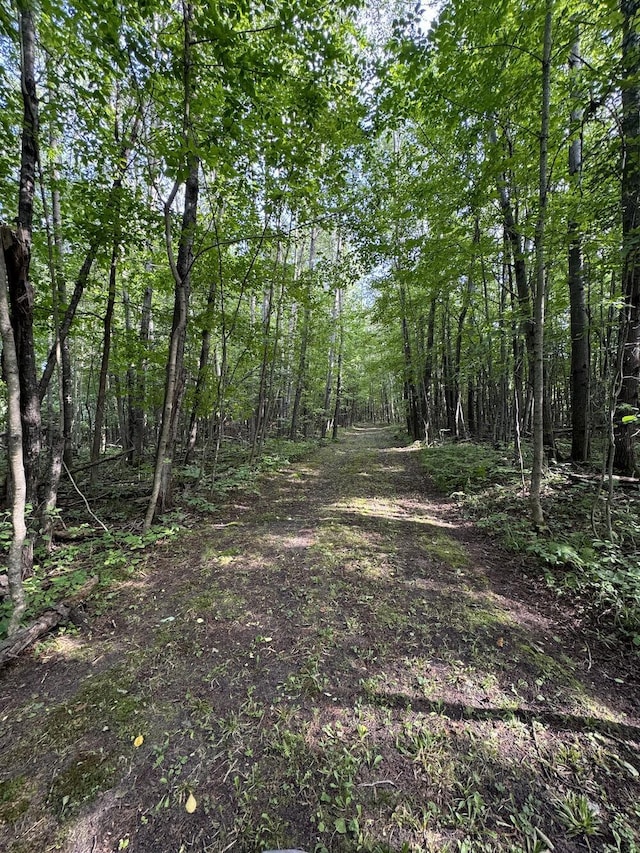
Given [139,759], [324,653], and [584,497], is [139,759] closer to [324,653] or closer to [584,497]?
[324,653]

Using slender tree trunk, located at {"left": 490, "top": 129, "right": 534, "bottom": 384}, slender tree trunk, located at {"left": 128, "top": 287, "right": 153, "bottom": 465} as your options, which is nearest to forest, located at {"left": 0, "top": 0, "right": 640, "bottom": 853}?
slender tree trunk, located at {"left": 490, "top": 129, "right": 534, "bottom": 384}

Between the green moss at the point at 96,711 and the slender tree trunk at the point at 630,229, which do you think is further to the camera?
the slender tree trunk at the point at 630,229

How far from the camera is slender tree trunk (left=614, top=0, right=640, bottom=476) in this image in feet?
13.1

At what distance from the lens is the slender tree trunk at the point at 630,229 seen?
399 centimetres

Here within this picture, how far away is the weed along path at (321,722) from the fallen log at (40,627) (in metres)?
0.13

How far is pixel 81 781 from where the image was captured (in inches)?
72.4

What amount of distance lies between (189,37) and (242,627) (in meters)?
7.54

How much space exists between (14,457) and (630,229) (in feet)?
24.7

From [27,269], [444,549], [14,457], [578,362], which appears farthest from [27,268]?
[578,362]

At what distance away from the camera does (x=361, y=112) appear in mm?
6547

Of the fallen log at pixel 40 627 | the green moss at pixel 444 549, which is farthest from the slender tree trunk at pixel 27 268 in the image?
the green moss at pixel 444 549

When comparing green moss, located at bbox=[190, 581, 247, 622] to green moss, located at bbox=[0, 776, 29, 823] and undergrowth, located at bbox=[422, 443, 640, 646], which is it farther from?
undergrowth, located at bbox=[422, 443, 640, 646]

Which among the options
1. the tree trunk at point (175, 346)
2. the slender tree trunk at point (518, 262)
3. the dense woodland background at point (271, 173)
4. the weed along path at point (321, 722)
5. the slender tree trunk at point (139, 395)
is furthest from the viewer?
the slender tree trunk at point (139, 395)

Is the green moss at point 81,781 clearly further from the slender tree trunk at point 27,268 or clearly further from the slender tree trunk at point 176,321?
the slender tree trunk at point 27,268
